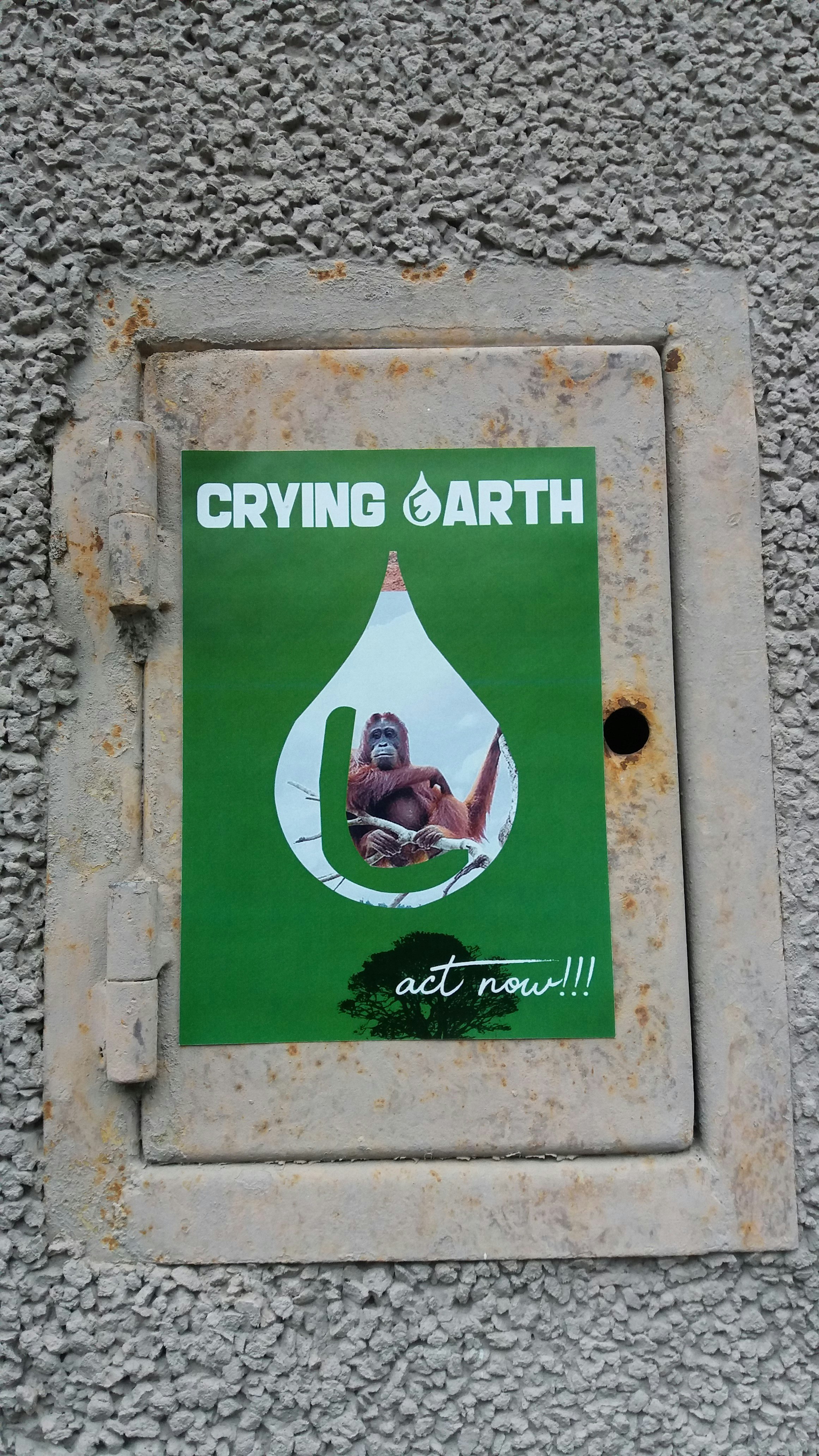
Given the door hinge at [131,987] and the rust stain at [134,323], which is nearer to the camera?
the door hinge at [131,987]

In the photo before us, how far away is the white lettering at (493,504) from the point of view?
4.33 feet

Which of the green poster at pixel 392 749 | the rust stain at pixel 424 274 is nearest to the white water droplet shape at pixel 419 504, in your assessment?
the green poster at pixel 392 749

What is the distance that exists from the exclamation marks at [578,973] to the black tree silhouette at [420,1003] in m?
0.08

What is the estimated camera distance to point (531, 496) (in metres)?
1.32

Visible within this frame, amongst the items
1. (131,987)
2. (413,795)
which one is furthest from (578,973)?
(131,987)

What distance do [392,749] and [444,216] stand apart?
84 cm

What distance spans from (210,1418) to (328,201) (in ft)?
5.96

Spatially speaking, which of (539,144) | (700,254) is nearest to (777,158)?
(700,254)

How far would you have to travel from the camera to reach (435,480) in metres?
1.32

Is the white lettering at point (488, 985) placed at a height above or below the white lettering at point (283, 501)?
below

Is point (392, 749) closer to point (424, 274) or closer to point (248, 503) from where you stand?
point (248, 503)

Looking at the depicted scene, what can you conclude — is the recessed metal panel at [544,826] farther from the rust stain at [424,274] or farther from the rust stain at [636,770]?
the rust stain at [424,274]

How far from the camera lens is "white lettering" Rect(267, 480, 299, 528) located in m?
1.32

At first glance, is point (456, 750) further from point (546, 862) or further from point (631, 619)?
point (631, 619)
